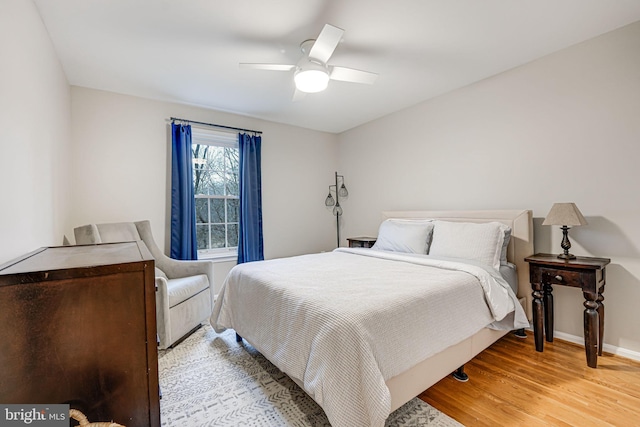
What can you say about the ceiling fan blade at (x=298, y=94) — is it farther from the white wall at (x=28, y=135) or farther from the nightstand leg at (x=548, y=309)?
the nightstand leg at (x=548, y=309)

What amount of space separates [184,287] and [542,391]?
2819 millimetres

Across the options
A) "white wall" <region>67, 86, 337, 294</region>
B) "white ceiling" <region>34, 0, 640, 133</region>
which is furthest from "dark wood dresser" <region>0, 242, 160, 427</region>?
"white wall" <region>67, 86, 337, 294</region>

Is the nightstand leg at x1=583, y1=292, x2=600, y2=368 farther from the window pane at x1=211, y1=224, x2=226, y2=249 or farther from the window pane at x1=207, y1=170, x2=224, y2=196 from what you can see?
the window pane at x1=207, y1=170, x2=224, y2=196

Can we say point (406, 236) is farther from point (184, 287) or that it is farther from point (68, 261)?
point (68, 261)

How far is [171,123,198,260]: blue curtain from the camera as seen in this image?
3.36 meters

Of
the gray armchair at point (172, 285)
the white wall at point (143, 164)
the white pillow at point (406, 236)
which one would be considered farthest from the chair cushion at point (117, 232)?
the white pillow at point (406, 236)

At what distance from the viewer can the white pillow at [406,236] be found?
2.96 m

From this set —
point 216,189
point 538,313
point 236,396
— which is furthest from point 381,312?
point 216,189

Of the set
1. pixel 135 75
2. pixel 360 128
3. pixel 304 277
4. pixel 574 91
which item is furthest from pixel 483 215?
pixel 135 75

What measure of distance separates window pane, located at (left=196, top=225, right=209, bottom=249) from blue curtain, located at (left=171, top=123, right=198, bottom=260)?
30cm

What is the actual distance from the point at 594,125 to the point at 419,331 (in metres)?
2.33

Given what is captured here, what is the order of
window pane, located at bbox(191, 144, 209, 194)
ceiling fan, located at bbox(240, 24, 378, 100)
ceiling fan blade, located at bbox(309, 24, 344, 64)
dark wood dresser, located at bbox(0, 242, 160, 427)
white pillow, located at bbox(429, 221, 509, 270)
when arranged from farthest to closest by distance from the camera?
window pane, located at bbox(191, 144, 209, 194), white pillow, located at bbox(429, 221, 509, 270), ceiling fan, located at bbox(240, 24, 378, 100), ceiling fan blade, located at bbox(309, 24, 344, 64), dark wood dresser, located at bbox(0, 242, 160, 427)

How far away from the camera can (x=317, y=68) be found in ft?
7.06

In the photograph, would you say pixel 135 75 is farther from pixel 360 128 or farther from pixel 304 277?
pixel 360 128
